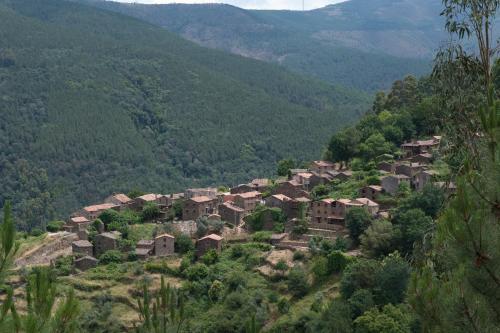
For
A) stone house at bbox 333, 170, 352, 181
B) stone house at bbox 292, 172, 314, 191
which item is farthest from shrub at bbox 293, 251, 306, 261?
stone house at bbox 333, 170, 352, 181

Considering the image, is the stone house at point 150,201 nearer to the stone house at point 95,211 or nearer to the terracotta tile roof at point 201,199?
the stone house at point 95,211

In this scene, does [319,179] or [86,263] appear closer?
[86,263]

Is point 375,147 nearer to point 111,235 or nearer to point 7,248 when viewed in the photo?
point 111,235

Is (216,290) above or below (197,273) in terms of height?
below

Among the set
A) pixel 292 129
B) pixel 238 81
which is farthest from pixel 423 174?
pixel 238 81

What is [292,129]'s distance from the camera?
368 feet

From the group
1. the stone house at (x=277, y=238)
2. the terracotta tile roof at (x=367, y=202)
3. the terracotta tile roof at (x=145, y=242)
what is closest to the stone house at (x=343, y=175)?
the terracotta tile roof at (x=367, y=202)

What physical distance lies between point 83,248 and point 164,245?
421 centimetres

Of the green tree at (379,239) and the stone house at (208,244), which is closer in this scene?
the green tree at (379,239)

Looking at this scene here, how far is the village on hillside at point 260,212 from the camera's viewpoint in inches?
1374

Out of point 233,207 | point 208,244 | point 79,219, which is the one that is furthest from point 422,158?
point 79,219

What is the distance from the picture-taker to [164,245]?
119 feet

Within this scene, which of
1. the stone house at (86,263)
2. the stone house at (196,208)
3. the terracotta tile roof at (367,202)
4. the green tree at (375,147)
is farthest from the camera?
the green tree at (375,147)

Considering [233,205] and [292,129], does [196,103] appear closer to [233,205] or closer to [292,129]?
[292,129]
